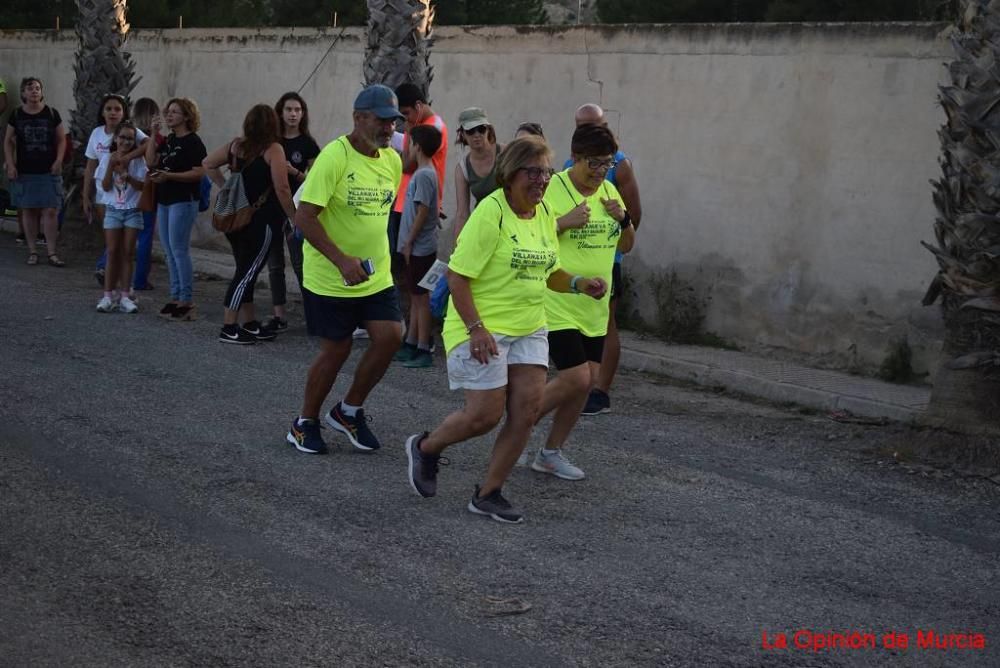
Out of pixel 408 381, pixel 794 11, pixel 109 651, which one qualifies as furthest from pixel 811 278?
pixel 794 11

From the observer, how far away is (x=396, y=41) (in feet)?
40.9

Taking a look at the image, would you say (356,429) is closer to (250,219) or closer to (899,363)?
(250,219)

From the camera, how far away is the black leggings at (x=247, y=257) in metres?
10.8

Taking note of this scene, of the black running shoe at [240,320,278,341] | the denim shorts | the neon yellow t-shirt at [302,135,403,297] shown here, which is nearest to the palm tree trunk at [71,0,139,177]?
the denim shorts

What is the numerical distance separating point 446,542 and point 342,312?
1.81m

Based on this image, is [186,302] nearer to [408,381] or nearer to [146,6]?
[408,381]

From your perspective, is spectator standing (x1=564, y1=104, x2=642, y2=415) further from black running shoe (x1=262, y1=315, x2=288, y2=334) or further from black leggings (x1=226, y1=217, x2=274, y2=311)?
black running shoe (x1=262, y1=315, x2=288, y2=334)

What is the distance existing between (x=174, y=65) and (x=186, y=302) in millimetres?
7336

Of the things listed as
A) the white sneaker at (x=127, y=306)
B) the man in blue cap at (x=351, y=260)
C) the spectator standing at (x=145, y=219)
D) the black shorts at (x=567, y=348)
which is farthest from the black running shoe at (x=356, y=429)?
the spectator standing at (x=145, y=219)

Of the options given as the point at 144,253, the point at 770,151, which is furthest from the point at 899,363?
the point at 144,253

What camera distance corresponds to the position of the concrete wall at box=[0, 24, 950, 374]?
398 inches

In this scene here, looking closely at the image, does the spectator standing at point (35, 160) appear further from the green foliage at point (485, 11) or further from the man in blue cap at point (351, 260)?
the green foliage at point (485, 11)

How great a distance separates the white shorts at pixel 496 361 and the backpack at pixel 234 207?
4.76 meters

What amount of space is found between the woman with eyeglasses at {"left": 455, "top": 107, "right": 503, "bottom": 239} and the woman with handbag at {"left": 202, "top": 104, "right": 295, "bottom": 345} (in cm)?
172
